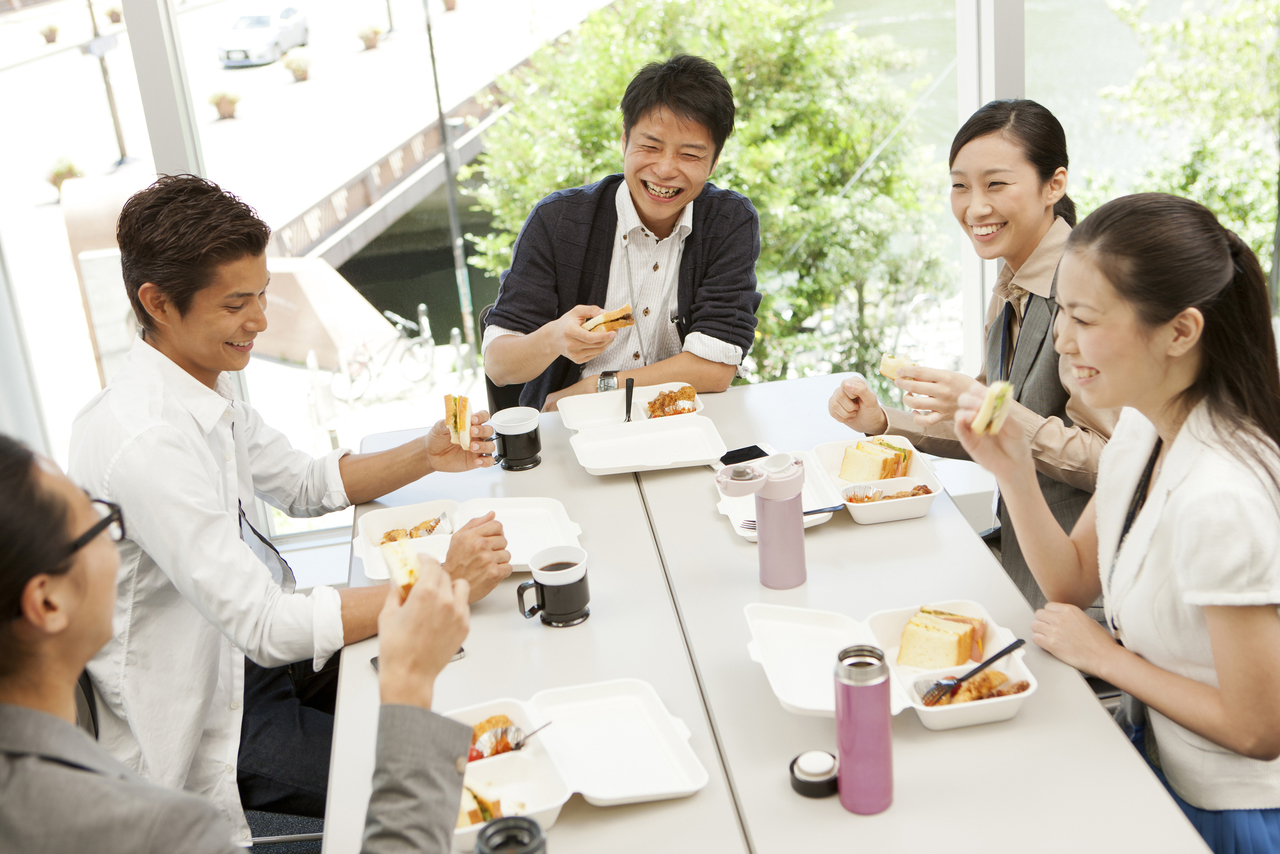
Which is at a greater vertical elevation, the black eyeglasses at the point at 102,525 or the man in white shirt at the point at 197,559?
the black eyeglasses at the point at 102,525

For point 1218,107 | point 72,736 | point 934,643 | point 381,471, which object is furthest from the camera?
point 1218,107

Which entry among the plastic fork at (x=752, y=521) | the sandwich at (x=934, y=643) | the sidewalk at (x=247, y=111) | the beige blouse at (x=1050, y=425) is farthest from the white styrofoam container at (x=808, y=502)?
the sidewalk at (x=247, y=111)

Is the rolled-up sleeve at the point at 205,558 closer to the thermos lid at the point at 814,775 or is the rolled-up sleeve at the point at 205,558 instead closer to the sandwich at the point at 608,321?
the thermos lid at the point at 814,775

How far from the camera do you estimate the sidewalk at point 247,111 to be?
126 inches

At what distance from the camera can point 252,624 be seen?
1.67 m

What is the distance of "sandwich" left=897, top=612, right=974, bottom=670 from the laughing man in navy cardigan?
129 centimetres

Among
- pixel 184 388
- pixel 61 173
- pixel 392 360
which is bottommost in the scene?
pixel 392 360

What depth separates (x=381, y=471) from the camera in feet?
7.32

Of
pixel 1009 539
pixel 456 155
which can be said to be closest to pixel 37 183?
pixel 456 155

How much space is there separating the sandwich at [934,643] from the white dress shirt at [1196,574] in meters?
0.26

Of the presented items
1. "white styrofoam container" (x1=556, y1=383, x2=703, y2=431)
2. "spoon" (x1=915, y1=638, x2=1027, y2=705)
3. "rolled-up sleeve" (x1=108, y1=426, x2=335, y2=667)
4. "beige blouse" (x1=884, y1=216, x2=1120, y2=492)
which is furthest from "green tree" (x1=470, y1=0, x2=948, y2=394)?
"spoon" (x1=915, y1=638, x2=1027, y2=705)

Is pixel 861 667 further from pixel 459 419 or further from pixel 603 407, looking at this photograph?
pixel 603 407

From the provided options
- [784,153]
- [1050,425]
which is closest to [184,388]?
[1050,425]

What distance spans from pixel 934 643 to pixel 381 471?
1.26m
